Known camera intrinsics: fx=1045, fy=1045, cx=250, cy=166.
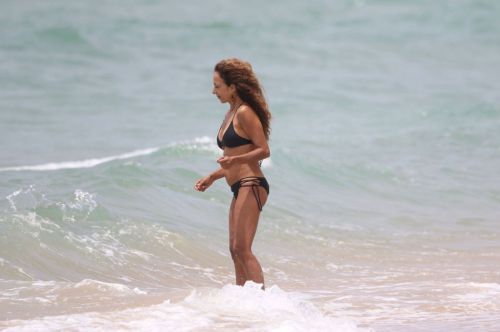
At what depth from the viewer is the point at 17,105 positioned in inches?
902

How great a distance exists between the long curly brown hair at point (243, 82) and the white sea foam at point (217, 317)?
1093 millimetres

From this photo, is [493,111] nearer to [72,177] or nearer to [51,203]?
[72,177]

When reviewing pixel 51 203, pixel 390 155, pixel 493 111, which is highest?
pixel 493 111

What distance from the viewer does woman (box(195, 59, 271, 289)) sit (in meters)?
6.67

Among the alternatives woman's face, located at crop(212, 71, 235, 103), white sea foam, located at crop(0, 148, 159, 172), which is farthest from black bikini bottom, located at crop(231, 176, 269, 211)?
white sea foam, located at crop(0, 148, 159, 172)

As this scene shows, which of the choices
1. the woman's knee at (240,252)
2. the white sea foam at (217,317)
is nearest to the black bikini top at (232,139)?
the woman's knee at (240,252)

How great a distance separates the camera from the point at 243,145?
22.0ft

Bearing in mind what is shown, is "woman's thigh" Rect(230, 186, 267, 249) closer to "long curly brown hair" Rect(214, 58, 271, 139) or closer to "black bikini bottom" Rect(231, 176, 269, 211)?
"black bikini bottom" Rect(231, 176, 269, 211)

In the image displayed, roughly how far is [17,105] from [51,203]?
472 inches

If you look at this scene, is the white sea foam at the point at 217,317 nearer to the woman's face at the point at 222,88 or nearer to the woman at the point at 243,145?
the woman at the point at 243,145

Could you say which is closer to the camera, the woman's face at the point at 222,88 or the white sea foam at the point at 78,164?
the woman's face at the point at 222,88

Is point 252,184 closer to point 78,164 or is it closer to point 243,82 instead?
point 243,82

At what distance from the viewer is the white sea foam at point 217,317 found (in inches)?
251

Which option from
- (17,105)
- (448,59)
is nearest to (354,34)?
(448,59)
